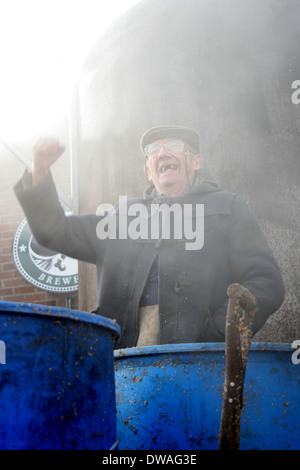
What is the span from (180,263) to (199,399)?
0.74 metres

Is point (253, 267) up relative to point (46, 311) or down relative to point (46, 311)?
up

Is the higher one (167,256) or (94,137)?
(94,137)

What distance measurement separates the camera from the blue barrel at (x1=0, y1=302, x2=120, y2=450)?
1.20m

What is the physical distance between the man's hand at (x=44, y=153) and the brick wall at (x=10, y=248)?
324 centimetres

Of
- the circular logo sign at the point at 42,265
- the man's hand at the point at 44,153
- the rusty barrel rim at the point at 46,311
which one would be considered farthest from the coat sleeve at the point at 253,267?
the circular logo sign at the point at 42,265

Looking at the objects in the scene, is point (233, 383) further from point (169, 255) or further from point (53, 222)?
point (53, 222)

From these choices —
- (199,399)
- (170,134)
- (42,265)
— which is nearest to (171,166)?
(170,134)

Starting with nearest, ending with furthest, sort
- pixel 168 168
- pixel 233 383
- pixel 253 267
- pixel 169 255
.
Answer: pixel 233 383, pixel 253 267, pixel 169 255, pixel 168 168

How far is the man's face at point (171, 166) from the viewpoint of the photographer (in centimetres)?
272

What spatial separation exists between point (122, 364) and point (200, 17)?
2360 mm

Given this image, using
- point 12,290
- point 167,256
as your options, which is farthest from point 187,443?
point 12,290

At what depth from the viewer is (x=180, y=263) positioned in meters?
2.42
